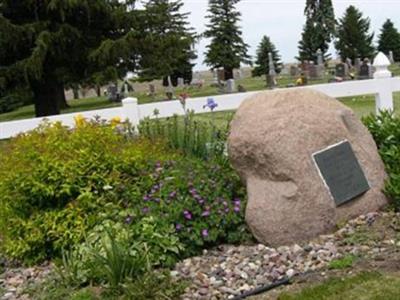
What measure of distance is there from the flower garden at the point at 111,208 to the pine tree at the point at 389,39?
5014cm

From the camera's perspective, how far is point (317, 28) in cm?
5231

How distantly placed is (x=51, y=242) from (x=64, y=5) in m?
13.4

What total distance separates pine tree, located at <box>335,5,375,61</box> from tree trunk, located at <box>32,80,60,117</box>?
35.4 m

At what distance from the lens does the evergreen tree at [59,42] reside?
677 inches

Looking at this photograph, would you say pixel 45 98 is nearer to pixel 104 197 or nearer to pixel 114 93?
pixel 114 93

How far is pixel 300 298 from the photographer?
12.7 feet

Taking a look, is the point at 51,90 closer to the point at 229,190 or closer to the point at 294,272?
the point at 229,190

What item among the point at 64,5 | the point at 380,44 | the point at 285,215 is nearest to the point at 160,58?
the point at 64,5

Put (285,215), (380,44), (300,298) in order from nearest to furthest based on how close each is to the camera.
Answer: (300,298), (285,215), (380,44)

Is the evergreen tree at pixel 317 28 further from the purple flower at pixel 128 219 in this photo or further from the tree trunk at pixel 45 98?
the purple flower at pixel 128 219

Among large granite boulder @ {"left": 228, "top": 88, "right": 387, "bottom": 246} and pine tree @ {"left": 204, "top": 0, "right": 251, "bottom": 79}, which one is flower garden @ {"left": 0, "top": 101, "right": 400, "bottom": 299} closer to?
large granite boulder @ {"left": 228, "top": 88, "right": 387, "bottom": 246}

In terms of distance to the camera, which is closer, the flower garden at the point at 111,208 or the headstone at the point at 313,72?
the flower garden at the point at 111,208

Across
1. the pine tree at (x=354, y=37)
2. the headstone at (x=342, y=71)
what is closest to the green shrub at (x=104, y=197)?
the headstone at (x=342, y=71)

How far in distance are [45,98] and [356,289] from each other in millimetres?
17599
